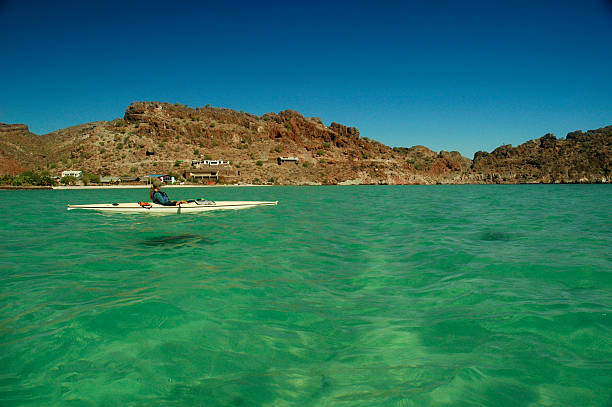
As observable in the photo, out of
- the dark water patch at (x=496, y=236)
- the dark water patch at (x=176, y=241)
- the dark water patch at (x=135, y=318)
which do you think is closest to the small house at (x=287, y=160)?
the dark water patch at (x=176, y=241)

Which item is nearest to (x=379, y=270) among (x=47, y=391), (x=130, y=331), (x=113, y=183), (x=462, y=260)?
(x=462, y=260)

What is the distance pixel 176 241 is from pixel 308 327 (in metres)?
7.60

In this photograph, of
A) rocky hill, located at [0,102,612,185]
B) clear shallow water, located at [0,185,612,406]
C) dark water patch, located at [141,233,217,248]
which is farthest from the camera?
rocky hill, located at [0,102,612,185]

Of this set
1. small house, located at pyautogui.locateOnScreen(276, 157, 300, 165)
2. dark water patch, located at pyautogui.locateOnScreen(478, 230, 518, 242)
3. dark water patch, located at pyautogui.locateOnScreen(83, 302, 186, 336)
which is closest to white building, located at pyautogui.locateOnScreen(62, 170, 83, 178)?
small house, located at pyautogui.locateOnScreen(276, 157, 300, 165)

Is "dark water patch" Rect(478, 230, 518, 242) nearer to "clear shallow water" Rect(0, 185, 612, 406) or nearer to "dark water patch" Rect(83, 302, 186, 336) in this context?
"clear shallow water" Rect(0, 185, 612, 406)

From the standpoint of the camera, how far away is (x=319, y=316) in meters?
4.65

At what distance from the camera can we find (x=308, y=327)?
14.1ft

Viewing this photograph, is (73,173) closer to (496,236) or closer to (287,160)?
(287,160)

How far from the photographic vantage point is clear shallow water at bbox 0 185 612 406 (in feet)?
9.72

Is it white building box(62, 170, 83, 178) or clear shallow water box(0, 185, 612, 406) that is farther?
white building box(62, 170, 83, 178)

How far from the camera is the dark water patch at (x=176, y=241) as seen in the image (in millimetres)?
10250

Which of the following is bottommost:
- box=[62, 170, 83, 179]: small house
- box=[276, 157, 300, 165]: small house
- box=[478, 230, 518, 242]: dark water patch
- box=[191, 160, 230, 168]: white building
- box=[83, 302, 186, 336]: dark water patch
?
box=[83, 302, 186, 336]: dark water patch

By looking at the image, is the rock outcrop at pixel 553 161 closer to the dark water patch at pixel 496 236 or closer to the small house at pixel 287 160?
the small house at pixel 287 160

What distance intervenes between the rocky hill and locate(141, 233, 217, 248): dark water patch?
249ft
